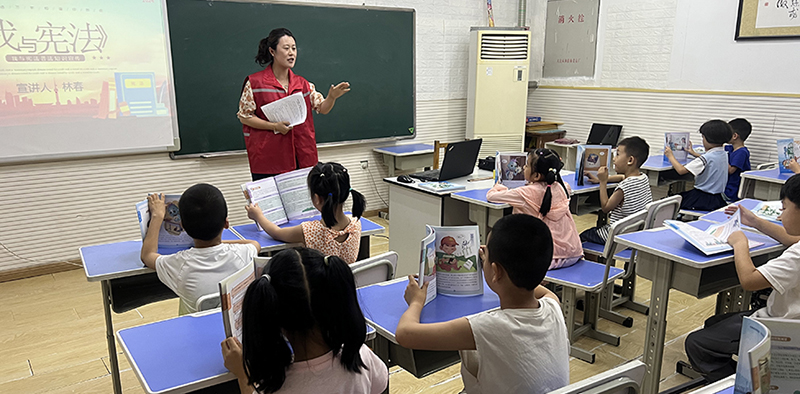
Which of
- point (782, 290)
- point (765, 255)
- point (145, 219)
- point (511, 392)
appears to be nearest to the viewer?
point (511, 392)

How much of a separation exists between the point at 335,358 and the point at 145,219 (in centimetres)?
141

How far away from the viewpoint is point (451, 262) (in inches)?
75.5

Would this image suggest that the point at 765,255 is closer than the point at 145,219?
No

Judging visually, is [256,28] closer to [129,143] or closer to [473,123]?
[129,143]

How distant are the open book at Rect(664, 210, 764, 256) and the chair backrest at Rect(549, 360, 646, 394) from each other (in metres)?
1.25

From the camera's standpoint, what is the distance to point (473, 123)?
604cm

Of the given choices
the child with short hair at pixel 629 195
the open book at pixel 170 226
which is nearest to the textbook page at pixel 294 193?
the open book at pixel 170 226

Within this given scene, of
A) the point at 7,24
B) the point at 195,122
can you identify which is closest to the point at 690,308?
the point at 195,122

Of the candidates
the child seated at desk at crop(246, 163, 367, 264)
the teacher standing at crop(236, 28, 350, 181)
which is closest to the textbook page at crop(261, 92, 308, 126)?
the teacher standing at crop(236, 28, 350, 181)

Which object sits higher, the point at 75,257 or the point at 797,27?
the point at 797,27

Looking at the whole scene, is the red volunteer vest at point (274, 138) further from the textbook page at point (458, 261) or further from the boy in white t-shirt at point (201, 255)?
the textbook page at point (458, 261)

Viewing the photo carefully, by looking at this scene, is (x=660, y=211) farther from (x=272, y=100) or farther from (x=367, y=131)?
(x=367, y=131)

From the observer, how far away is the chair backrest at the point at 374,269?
6.77 ft

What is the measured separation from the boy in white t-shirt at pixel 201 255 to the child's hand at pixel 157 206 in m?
0.28
